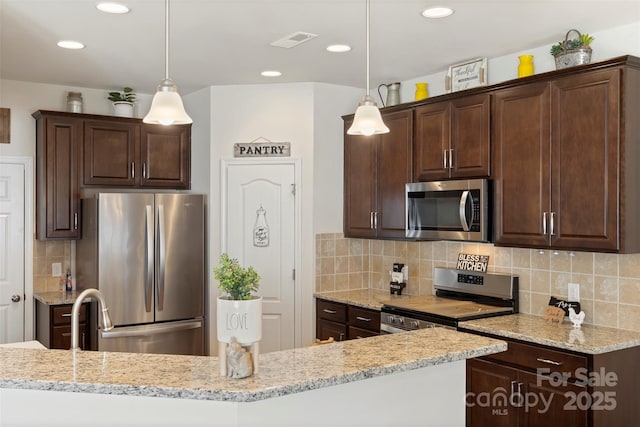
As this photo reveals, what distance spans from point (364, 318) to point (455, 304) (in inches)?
28.3

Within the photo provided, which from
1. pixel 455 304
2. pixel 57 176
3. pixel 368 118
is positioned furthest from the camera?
pixel 57 176

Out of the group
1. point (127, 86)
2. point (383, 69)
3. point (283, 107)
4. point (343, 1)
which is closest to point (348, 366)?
point (343, 1)

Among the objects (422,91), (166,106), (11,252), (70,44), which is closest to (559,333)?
(422,91)

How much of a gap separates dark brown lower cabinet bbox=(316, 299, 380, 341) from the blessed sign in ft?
4.24

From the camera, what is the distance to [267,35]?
3.64 metres

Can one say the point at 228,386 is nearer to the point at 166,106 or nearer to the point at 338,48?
the point at 166,106

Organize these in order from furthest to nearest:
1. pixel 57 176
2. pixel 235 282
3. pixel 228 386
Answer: pixel 57 176, pixel 235 282, pixel 228 386

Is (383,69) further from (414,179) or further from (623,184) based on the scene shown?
(623,184)

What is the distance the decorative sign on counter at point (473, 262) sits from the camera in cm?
429

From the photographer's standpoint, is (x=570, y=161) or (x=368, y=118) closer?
(x=368, y=118)

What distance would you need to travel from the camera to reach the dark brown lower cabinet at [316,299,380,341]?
4.46 m

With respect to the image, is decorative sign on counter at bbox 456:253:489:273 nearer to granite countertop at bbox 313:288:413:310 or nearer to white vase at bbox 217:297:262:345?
granite countertop at bbox 313:288:413:310

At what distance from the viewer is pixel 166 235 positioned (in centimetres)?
483

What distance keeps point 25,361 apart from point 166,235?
281cm
